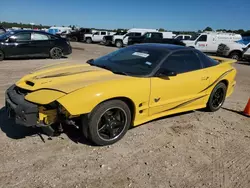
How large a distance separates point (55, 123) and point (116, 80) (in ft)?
3.43

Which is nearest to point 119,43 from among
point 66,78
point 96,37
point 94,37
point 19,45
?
point 96,37

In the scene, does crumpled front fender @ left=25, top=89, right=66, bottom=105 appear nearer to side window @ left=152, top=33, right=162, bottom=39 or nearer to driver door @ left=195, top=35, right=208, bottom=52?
driver door @ left=195, top=35, right=208, bottom=52

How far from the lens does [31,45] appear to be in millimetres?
11258

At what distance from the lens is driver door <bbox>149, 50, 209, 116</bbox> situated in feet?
12.9

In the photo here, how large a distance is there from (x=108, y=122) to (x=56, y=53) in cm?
946

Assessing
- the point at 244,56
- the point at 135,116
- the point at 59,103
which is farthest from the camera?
the point at 244,56

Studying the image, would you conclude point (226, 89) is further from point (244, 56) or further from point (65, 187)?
point (244, 56)

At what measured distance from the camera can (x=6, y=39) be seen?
10656mm

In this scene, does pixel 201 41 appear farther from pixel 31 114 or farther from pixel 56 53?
pixel 31 114

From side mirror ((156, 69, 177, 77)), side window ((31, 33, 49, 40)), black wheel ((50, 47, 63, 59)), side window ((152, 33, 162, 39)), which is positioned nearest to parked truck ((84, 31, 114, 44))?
side window ((152, 33, 162, 39))

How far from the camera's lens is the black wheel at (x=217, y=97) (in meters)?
5.10

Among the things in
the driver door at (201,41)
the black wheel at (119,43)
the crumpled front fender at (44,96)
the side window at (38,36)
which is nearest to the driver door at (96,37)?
the black wheel at (119,43)

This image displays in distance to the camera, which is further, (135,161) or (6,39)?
(6,39)

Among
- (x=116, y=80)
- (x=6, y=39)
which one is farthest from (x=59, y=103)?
(x=6, y=39)
